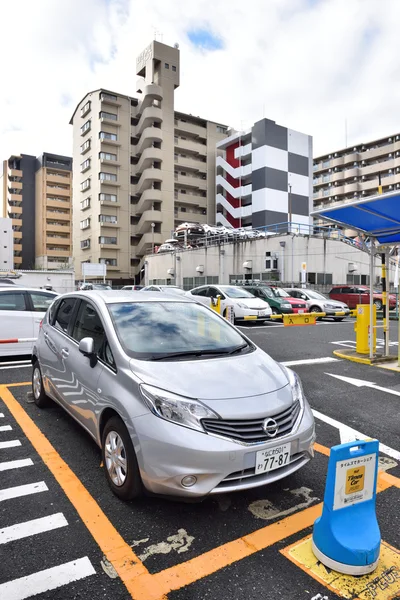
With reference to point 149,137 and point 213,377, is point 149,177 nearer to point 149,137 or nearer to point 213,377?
point 149,137

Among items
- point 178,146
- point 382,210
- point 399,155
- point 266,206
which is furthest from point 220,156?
point 382,210

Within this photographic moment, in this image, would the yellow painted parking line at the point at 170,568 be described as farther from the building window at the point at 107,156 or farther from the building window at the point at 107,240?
the building window at the point at 107,156

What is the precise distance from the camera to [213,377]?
2.93 meters

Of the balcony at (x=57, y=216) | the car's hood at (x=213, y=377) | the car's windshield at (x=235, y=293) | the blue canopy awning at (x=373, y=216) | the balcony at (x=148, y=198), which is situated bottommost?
the car's hood at (x=213, y=377)

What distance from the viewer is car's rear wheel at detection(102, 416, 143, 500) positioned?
2711 millimetres

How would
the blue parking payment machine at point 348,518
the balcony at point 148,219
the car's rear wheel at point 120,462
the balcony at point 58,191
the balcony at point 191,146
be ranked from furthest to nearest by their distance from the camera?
1. the balcony at point 58,191
2. the balcony at point 191,146
3. the balcony at point 148,219
4. the car's rear wheel at point 120,462
5. the blue parking payment machine at point 348,518

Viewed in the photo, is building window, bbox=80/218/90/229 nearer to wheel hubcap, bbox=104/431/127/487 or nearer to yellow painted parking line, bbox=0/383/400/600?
yellow painted parking line, bbox=0/383/400/600

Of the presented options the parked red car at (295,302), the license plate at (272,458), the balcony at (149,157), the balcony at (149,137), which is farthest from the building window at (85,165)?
the license plate at (272,458)

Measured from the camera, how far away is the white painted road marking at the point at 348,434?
387 cm

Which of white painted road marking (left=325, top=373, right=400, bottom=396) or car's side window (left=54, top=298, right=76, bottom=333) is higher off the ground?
car's side window (left=54, top=298, right=76, bottom=333)

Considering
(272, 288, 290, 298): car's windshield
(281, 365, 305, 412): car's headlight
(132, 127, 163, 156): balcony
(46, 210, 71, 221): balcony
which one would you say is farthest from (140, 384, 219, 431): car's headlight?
(46, 210, 71, 221): balcony

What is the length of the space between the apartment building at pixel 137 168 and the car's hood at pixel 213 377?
143 feet

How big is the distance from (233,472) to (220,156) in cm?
5287

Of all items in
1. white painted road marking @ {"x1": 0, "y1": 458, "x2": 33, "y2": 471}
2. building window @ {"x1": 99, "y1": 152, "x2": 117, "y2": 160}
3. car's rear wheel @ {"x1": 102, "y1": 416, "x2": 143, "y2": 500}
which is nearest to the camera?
car's rear wheel @ {"x1": 102, "y1": 416, "x2": 143, "y2": 500}
